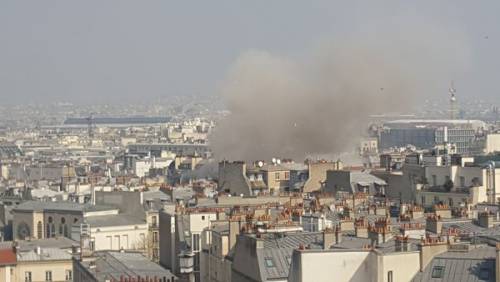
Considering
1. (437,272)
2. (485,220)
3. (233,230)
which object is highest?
(485,220)

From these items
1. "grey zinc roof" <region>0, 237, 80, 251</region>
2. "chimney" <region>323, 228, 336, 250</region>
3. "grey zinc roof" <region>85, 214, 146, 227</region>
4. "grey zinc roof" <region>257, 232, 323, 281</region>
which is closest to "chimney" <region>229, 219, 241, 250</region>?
"grey zinc roof" <region>257, 232, 323, 281</region>

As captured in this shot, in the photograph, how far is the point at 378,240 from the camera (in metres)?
24.3

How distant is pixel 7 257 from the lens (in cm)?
3478

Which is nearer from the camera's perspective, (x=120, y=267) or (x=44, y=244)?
(x=120, y=267)

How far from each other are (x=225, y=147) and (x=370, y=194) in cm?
4307

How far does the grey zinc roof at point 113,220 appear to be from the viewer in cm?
4216

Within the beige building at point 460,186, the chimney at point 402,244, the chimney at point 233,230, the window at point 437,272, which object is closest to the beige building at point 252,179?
the beige building at point 460,186

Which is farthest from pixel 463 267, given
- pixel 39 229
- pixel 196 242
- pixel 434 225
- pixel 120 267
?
pixel 39 229

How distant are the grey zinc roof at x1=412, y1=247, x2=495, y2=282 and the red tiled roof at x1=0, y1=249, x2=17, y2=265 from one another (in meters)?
15.0

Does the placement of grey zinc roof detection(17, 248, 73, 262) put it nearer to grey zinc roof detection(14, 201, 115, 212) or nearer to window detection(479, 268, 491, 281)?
grey zinc roof detection(14, 201, 115, 212)

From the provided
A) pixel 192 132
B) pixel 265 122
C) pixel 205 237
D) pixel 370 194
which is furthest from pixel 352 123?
pixel 192 132

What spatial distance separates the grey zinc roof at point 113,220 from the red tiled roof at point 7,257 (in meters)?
6.45

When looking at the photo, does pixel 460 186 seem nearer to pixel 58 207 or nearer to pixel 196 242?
pixel 196 242

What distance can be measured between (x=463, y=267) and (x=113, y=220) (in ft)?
73.5
